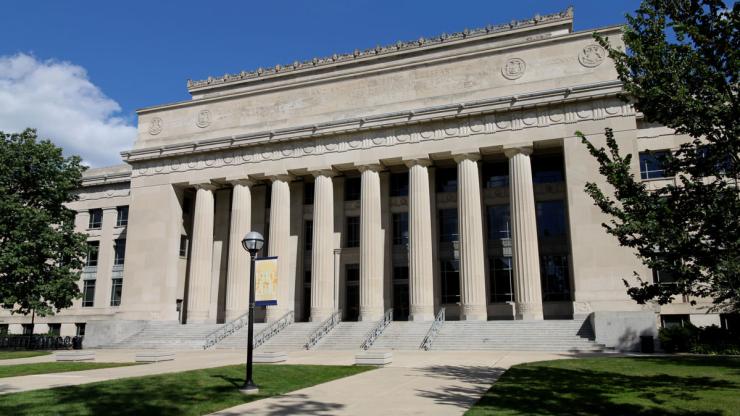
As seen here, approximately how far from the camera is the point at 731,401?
470 inches

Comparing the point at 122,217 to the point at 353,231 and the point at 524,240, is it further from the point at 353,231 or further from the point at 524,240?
the point at 524,240

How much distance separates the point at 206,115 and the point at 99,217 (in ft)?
51.1

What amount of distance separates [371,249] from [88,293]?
28304 millimetres

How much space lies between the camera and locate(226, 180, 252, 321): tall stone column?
135ft

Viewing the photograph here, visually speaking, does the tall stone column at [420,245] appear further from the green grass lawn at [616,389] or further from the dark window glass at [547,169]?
the green grass lawn at [616,389]

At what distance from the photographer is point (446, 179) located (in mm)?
42062

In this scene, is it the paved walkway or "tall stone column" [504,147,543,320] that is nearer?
the paved walkway

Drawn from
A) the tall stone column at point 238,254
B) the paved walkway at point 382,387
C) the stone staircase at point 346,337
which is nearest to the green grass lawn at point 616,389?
the paved walkway at point 382,387

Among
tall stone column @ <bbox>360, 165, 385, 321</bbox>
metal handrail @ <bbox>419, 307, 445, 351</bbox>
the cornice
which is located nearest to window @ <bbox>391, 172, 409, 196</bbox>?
A: tall stone column @ <bbox>360, 165, 385, 321</bbox>

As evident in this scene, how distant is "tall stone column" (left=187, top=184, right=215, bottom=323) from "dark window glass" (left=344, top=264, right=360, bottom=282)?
1057 cm

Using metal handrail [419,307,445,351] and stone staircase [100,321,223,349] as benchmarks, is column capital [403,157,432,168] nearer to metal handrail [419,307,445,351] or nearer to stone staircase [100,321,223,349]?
metal handrail [419,307,445,351]

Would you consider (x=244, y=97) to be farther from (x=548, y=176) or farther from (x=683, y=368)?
(x=683, y=368)

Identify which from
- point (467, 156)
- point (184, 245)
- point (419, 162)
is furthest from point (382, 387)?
point (184, 245)

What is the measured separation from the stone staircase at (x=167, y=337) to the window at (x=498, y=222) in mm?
20054
